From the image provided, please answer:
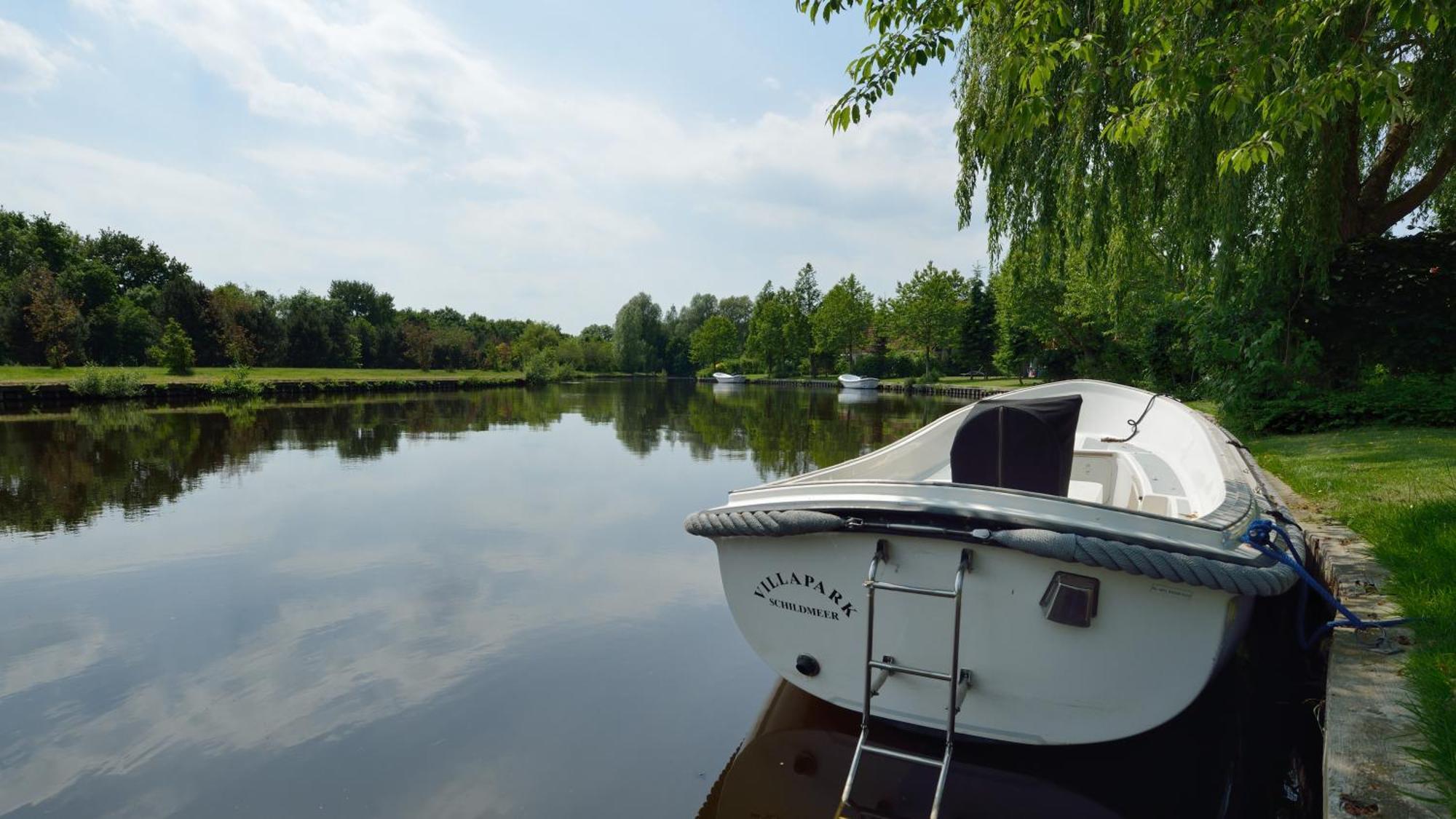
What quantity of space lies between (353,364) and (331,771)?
2329 inches

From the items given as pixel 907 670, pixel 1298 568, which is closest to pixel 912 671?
pixel 907 670

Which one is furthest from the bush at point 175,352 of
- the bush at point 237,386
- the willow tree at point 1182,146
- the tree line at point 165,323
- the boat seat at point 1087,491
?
the boat seat at point 1087,491

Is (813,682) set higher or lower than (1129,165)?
lower

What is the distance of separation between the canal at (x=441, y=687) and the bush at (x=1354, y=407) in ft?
21.0

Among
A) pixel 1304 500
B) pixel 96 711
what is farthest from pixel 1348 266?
pixel 96 711

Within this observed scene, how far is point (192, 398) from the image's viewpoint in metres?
29.7

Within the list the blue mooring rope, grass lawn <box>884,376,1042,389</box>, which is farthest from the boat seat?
grass lawn <box>884,376,1042,389</box>

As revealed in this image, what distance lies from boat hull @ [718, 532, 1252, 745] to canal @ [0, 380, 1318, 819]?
1.36 feet

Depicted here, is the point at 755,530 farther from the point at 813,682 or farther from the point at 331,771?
the point at 331,771

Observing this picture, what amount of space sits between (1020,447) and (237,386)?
118 ft

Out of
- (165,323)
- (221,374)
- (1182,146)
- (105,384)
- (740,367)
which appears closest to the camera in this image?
(1182,146)

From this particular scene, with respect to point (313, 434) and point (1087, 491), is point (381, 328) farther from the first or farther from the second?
point (1087, 491)

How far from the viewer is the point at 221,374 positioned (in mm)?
34906

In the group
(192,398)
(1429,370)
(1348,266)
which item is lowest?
(192,398)
